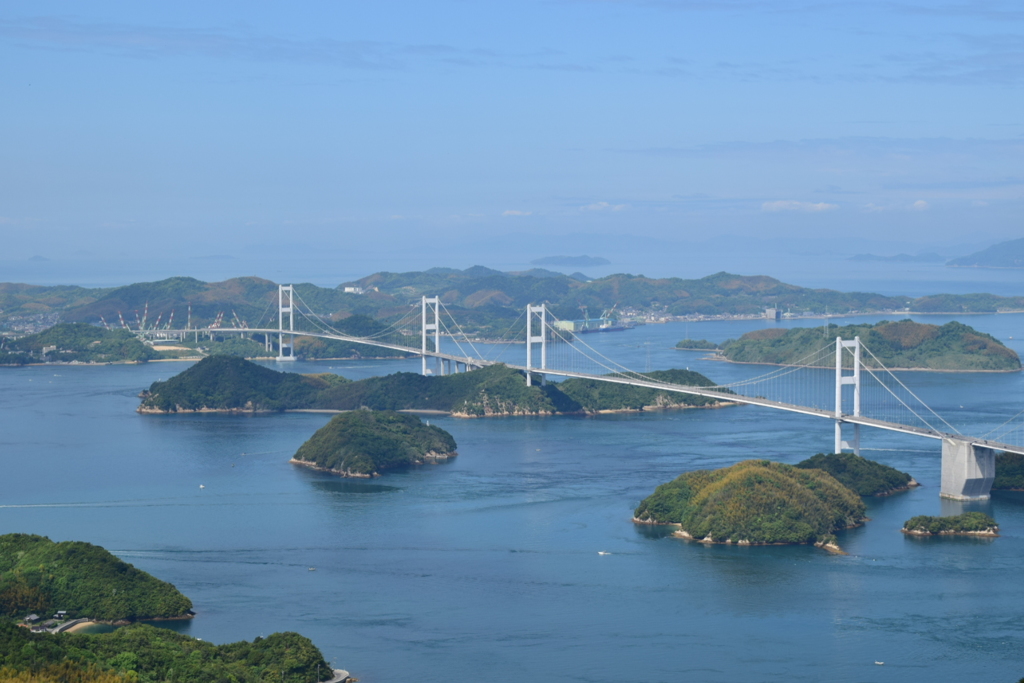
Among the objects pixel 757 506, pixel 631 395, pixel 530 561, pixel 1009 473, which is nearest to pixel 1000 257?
pixel 631 395

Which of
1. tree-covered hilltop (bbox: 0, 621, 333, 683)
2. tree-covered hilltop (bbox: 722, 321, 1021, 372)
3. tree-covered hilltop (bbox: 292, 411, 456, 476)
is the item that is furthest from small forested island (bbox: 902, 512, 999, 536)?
tree-covered hilltop (bbox: 722, 321, 1021, 372)

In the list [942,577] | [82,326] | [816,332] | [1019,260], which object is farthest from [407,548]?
[1019,260]

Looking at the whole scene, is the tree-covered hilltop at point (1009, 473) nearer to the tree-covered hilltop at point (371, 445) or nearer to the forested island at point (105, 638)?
the tree-covered hilltop at point (371, 445)

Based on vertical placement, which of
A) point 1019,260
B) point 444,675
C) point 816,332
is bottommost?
point 444,675

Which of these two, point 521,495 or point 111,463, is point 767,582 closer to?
point 521,495

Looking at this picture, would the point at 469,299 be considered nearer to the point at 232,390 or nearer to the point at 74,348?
the point at 74,348

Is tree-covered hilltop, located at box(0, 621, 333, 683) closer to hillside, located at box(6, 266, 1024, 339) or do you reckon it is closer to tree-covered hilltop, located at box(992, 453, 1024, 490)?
tree-covered hilltop, located at box(992, 453, 1024, 490)
